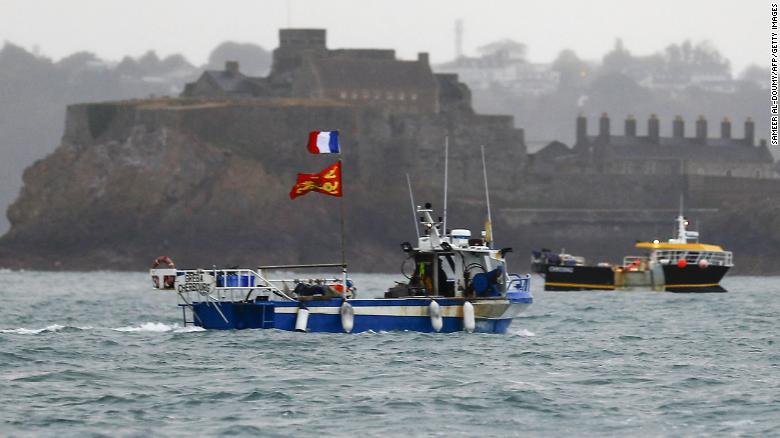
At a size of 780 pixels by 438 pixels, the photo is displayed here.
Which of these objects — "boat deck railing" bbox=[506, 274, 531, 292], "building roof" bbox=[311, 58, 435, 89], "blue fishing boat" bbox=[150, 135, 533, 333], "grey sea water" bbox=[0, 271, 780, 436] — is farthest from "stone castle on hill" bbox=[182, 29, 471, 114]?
"blue fishing boat" bbox=[150, 135, 533, 333]

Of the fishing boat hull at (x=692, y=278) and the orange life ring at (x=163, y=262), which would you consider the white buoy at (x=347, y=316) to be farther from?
the fishing boat hull at (x=692, y=278)

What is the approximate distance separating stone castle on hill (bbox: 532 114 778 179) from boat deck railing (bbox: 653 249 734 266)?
47912mm

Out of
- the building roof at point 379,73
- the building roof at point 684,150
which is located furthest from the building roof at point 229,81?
the building roof at point 684,150

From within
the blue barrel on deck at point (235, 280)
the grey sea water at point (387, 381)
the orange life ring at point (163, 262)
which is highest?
the orange life ring at point (163, 262)

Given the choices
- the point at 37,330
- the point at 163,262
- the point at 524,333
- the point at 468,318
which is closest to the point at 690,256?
the point at 524,333

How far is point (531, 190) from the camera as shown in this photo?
11956cm

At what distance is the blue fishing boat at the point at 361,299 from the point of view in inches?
1531

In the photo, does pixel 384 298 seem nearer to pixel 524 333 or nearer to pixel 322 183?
pixel 322 183

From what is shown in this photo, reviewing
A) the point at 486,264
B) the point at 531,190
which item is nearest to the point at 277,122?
the point at 531,190

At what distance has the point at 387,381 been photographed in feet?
105

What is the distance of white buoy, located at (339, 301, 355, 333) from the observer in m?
38.8

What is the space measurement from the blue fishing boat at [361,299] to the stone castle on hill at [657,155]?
81.3 m

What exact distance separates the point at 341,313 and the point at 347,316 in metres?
0.13

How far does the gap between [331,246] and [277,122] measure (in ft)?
36.3
